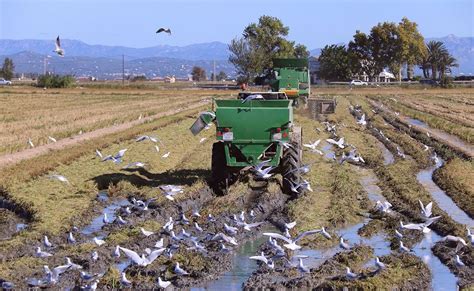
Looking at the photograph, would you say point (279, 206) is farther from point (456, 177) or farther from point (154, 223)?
point (456, 177)

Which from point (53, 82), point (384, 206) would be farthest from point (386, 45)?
point (384, 206)

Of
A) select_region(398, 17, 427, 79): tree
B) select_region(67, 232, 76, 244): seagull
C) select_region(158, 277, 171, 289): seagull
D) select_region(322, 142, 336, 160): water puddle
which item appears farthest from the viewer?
select_region(398, 17, 427, 79): tree

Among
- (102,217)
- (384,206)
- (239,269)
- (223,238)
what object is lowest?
(239,269)

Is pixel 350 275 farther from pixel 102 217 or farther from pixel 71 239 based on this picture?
pixel 102 217

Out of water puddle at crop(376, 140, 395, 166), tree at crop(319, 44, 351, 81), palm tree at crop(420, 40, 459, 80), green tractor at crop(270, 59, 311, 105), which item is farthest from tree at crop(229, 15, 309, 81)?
water puddle at crop(376, 140, 395, 166)

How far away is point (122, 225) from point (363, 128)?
22684 millimetres

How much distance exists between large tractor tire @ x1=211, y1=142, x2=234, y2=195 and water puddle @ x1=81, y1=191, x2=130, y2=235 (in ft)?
6.38

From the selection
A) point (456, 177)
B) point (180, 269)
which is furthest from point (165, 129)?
point (180, 269)

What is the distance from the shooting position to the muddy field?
1046cm

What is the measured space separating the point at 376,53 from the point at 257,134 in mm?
94124

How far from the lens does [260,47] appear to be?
10044 cm

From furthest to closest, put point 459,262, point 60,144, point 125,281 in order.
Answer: point 60,144 < point 459,262 < point 125,281

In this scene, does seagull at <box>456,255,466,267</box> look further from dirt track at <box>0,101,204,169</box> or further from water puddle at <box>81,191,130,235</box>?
dirt track at <box>0,101,204,169</box>

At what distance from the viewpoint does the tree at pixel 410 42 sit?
106m
